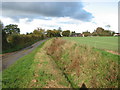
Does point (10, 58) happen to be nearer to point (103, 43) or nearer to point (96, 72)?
point (96, 72)

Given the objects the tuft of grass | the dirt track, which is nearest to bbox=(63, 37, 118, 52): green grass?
the tuft of grass

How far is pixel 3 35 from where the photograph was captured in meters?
20.8

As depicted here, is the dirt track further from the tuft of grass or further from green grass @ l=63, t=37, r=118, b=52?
green grass @ l=63, t=37, r=118, b=52

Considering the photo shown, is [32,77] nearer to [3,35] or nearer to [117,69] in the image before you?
[117,69]

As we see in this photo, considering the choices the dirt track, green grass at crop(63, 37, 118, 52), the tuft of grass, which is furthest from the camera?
green grass at crop(63, 37, 118, 52)

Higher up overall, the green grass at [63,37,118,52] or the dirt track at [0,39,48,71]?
the green grass at [63,37,118,52]

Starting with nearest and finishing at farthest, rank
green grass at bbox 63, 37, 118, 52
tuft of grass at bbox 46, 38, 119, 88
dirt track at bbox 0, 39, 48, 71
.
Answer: tuft of grass at bbox 46, 38, 119, 88 < dirt track at bbox 0, 39, 48, 71 < green grass at bbox 63, 37, 118, 52

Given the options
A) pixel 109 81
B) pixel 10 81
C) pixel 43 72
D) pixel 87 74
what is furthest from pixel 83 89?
pixel 10 81

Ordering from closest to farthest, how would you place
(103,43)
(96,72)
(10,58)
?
(96,72), (10,58), (103,43)

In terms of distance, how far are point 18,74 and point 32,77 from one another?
127 cm

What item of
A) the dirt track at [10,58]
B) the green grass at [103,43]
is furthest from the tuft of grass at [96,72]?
the dirt track at [10,58]

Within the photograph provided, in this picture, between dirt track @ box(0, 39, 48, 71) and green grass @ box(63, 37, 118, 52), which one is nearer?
dirt track @ box(0, 39, 48, 71)

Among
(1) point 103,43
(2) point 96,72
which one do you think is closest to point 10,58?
(2) point 96,72

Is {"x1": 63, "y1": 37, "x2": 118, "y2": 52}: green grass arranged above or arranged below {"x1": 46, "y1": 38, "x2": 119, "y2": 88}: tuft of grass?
above
